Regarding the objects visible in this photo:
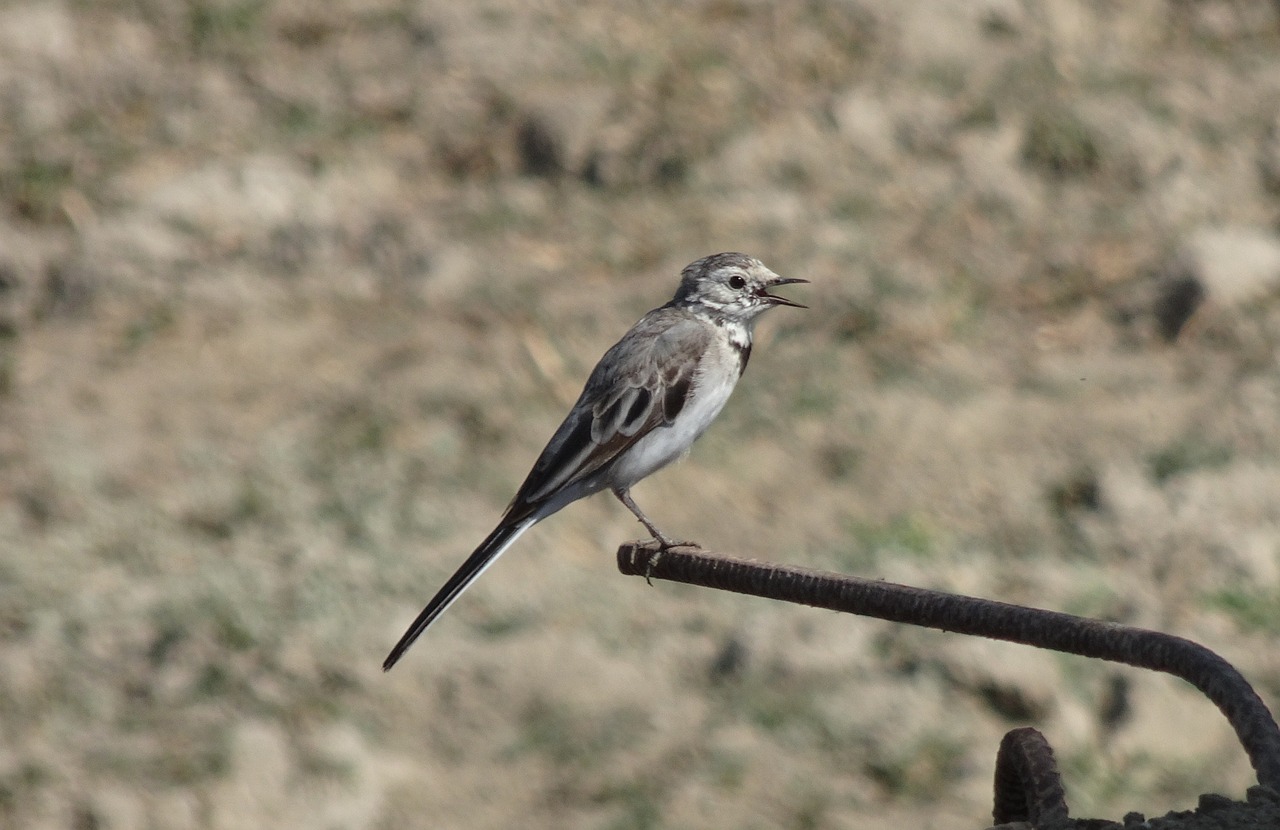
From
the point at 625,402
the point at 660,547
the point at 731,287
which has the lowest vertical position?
the point at 660,547

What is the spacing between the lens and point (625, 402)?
6.32m

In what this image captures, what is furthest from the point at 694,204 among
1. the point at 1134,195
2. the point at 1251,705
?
the point at 1251,705

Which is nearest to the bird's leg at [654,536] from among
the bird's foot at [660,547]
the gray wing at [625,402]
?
the bird's foot at [660,547]

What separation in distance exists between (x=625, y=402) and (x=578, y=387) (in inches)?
98.2

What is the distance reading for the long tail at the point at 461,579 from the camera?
214 inches

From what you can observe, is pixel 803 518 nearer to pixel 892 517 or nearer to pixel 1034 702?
pixel 892 517

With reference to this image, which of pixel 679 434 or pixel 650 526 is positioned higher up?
pixel 679 434

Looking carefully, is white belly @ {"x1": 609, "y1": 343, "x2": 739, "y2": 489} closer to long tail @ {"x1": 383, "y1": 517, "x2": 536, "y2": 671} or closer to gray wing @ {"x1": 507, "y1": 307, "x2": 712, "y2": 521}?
gray wing @ {"x1": 507, "y1": 307, "x2": 712, "y2": 521}

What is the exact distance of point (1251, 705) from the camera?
123 inches

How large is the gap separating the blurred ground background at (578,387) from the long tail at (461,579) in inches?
53.6

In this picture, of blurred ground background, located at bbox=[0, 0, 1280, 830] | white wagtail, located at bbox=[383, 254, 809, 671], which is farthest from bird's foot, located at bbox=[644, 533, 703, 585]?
blurred ground background, located at bbox=[0, 0, 1280, 830]

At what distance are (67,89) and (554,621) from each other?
188 inches

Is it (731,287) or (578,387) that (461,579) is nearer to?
(731,287)

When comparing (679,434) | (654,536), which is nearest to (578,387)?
(679,434)
